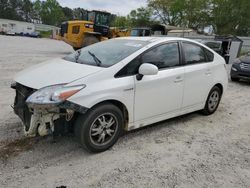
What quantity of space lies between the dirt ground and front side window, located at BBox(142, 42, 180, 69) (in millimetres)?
1127

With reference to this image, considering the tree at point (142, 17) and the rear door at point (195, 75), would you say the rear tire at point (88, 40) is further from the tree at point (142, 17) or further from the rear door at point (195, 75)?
the tree at point (142, 17)

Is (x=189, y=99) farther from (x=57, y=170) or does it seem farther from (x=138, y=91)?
(x=57, y=170)

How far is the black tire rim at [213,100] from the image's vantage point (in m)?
5.39

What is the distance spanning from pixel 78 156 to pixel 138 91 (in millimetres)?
1231

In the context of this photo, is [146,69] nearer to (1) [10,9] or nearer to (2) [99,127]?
(2) [99,127]

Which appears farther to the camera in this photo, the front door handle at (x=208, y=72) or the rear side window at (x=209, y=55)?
the rear side window at (x=209, y=55)

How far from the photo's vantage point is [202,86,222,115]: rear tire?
5.35 metres

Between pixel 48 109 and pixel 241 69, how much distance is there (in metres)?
7.84

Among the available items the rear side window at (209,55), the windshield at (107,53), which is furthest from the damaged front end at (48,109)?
the rear side window at (209,55)

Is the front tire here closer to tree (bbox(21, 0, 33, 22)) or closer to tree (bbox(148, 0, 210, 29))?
tree (bbox(148, 0, 210, 29))

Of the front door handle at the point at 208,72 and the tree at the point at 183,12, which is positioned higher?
the tree at the point at 183,12

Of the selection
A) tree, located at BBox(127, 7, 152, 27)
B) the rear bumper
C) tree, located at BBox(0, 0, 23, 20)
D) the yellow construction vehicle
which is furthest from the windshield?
tree, located at BBox(0, 0, 23, 20)

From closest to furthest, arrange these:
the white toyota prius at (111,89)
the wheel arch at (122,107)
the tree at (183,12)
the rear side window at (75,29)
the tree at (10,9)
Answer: the white toyota prius at (111,89), the wheel arch at (122,107), the rear side window at (75,29), the tree at (183,12), the tree at (10,9)

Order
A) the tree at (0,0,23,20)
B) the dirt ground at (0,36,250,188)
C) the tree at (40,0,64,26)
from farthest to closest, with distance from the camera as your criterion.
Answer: the tree at (0,0,23,20)
the tree at (40,0,64,26)
the dirt ground at (0,36,250,188)
